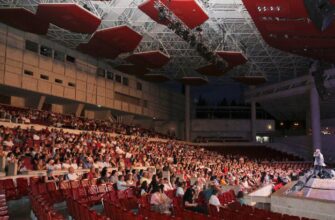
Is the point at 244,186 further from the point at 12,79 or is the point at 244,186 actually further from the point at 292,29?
the point at 12,79

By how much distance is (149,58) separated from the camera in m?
26.5

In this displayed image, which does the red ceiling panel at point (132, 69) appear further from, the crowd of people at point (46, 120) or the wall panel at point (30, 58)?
the wall panel at point (30, 58)

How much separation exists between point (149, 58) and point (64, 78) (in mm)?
6161

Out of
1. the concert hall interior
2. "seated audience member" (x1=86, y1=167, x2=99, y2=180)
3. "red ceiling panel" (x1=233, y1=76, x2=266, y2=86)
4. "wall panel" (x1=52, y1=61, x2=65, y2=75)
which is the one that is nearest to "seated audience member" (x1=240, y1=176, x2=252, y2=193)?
the concert hall interior

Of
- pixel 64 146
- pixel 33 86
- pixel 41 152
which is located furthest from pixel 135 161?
pixel 33 86

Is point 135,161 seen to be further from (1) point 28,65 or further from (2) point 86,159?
(1) point 28,65

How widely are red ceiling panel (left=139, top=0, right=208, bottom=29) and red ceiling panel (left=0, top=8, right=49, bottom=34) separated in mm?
5794

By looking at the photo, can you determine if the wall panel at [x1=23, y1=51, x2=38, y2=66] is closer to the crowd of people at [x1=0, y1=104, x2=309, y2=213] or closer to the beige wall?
the beige wall

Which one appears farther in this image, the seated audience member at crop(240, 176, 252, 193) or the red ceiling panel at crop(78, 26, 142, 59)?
the red ceiling panel at crop(78, 26, 142, 59)

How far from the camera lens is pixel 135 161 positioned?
18.9 m

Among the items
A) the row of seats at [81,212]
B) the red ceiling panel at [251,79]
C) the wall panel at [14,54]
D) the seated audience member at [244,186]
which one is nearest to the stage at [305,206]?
the seated audience member at [244,186]

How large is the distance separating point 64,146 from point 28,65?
925cm

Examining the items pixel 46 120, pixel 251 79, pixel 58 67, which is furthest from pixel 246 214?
pixel 251 79

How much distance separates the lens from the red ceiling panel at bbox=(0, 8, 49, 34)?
19.0 meters
